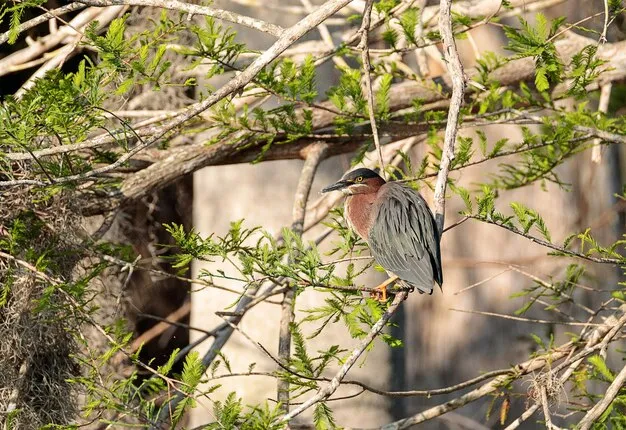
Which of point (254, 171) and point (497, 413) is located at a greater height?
point (254, 171)

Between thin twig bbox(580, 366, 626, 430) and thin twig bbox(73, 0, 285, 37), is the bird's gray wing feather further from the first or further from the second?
thin twig bbox(73, 0, 285, 37)

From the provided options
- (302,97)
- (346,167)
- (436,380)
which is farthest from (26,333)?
(436,380)

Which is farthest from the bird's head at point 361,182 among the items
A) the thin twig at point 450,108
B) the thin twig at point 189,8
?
the thin twig at point 189,8

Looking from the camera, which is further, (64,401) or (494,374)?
(64,401)

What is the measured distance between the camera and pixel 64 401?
139 inches

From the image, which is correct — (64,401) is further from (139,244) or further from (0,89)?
(0,89)

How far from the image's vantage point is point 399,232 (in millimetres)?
2928

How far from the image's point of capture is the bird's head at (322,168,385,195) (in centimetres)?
329

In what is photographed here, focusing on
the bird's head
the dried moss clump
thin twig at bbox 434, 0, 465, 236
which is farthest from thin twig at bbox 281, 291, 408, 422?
the dried moss clump

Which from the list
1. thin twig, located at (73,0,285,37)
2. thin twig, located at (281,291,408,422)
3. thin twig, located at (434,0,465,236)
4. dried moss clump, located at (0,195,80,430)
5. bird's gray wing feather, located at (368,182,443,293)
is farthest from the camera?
dried moss clump, located at (0,195,80,430)

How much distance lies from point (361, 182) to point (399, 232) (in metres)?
0.43

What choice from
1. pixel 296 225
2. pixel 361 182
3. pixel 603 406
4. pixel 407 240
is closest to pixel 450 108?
pixel 407 240

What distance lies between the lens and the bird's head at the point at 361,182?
3.29 meters

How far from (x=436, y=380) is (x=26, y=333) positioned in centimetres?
283
